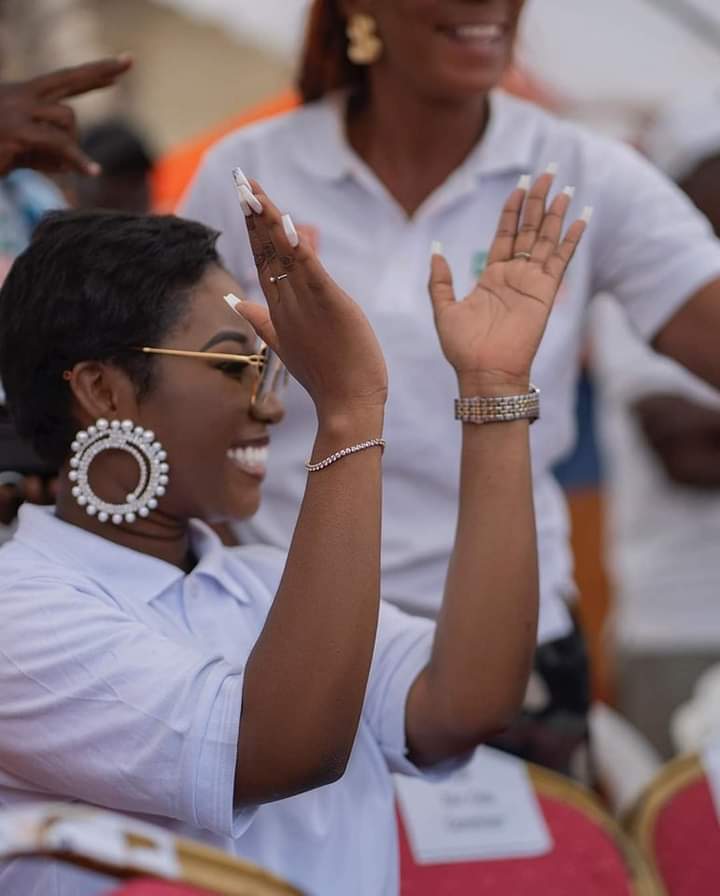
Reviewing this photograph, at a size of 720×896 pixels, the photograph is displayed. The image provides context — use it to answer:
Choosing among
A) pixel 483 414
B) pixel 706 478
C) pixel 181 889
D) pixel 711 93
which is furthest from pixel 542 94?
pixel 181 889

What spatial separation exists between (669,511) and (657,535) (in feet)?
0.23

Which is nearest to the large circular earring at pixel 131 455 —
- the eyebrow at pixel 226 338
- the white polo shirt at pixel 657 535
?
the eyebrow at pixel 226 338

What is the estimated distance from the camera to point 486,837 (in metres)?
2.46

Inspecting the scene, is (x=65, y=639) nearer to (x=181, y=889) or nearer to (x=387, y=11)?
(x=181, y=889)

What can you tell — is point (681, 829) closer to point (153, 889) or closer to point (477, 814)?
point (477, 814)

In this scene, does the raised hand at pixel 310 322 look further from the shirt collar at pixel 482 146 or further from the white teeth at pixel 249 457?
the shirt collar at pixel 482 146

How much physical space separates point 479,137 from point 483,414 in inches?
34.6

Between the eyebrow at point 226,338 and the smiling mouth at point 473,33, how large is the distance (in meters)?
0.82

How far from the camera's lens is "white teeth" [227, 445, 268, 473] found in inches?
71.9

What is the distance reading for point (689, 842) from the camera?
243 cm

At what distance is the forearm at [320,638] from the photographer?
1.58 metres

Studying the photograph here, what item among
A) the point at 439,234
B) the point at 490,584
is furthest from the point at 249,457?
the point at 439,234

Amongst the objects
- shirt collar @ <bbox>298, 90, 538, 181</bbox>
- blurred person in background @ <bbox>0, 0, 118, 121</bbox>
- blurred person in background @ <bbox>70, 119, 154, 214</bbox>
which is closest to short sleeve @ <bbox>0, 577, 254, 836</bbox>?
shirt collar @ <bbox>298, 90, 538, 181</bbox>

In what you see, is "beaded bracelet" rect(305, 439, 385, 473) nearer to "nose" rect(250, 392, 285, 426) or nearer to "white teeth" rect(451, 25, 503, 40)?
"nose" rect(250, 392, 285, 426)
